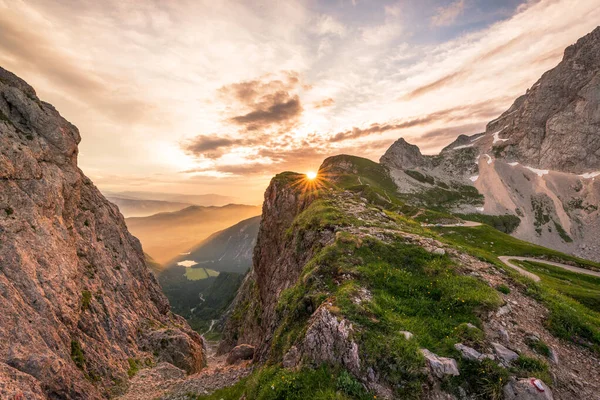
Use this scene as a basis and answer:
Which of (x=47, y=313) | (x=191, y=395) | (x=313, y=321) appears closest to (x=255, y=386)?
(x=313, y=321)

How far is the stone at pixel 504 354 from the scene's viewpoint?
13003mm

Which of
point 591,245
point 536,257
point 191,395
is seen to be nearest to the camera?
point 191,395

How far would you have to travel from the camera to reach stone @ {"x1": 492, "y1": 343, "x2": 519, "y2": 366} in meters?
13.0

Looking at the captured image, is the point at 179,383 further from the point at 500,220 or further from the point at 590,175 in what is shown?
the point at 590,175

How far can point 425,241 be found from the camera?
1048 inches

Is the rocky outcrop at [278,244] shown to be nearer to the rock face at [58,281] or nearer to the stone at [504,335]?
the rock face at [58,281]

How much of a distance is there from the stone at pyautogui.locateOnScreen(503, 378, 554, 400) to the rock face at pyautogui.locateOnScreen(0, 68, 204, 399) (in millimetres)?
30134

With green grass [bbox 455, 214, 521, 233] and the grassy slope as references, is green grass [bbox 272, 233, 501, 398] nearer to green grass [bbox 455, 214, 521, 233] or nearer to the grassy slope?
the grassy slope

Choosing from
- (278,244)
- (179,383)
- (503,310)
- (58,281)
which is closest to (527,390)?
(503,310)

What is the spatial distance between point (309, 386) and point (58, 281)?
1473 inches

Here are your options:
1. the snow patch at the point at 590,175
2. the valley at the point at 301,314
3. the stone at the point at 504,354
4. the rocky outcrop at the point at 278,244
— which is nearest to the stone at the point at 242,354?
the valley at the point at 301,314

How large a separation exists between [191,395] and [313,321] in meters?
18.2

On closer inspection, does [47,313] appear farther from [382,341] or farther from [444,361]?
[444,361]

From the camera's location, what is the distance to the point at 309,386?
1212cm
